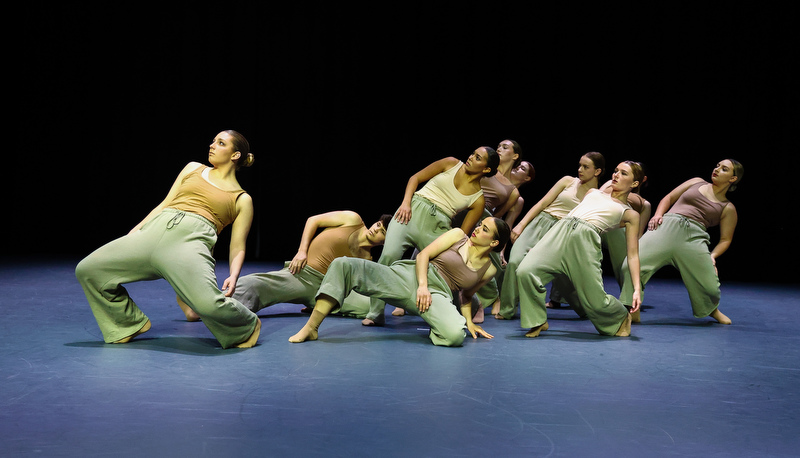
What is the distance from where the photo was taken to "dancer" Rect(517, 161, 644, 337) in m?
3.81

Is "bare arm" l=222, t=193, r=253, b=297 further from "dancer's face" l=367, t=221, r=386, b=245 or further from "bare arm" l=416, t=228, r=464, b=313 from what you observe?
"dancer's face" l=367, t=221, r=386, b=245

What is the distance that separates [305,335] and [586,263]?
62.5 inches

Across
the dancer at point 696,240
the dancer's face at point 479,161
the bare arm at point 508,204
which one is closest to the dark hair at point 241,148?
the dancer's face at point 479,161

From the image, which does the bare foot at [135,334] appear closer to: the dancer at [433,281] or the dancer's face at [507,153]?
the dancer at [433,281]

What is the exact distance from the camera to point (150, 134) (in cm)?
789

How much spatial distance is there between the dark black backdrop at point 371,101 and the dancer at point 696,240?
270 centimetres

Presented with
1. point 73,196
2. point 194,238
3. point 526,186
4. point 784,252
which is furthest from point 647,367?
point 73,196

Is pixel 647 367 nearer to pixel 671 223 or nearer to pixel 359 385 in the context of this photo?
pixel 359 385

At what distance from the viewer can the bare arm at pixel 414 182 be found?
433cm

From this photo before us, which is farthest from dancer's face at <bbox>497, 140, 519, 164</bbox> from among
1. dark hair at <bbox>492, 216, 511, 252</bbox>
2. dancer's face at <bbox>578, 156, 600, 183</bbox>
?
dark hair at <bbox>492, 216, 511, 252</bbox>

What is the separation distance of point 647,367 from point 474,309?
153cm

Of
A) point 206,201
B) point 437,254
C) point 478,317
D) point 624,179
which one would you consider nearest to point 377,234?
point 437,254

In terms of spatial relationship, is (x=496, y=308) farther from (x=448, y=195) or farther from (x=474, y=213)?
(x=448, y=195)

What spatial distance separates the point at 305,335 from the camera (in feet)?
11.4
